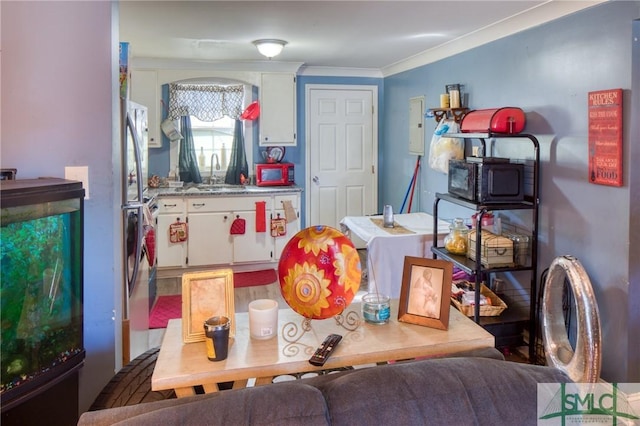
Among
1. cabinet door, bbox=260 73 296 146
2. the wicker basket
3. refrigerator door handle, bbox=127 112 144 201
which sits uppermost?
cabinet door, bbox=260 73 296 146

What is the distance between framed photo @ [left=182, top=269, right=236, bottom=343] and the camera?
135cm

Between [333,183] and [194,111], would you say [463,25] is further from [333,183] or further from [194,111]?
[194,111]

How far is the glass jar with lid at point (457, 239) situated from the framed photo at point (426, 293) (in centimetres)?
196

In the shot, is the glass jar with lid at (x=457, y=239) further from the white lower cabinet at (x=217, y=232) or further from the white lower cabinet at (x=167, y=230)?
the white lower cabinet at (x=167, y=230)

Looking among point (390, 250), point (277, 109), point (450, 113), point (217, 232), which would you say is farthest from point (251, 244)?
point (450, 113)

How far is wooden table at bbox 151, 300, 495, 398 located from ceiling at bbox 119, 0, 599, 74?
2.20 meters

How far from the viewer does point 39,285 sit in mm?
1463

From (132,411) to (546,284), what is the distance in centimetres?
238

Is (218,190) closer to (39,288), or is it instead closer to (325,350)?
(39,288)

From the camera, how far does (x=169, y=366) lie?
1.23 metres

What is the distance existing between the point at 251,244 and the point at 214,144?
4.25 feet

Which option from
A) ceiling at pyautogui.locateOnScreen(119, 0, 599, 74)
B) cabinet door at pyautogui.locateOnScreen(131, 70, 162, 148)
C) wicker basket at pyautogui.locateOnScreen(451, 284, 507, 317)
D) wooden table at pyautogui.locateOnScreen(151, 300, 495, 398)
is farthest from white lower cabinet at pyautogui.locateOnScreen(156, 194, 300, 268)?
wooden table at pyautogui.locateOnScreen(151, 300, 495, 398)

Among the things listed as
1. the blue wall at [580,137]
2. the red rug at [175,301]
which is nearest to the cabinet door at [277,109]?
the red rug at [175,301]

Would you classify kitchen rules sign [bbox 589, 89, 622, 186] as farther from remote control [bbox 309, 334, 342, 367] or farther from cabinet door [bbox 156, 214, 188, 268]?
cabinet door [bbox 156, 214, 188, 268]
